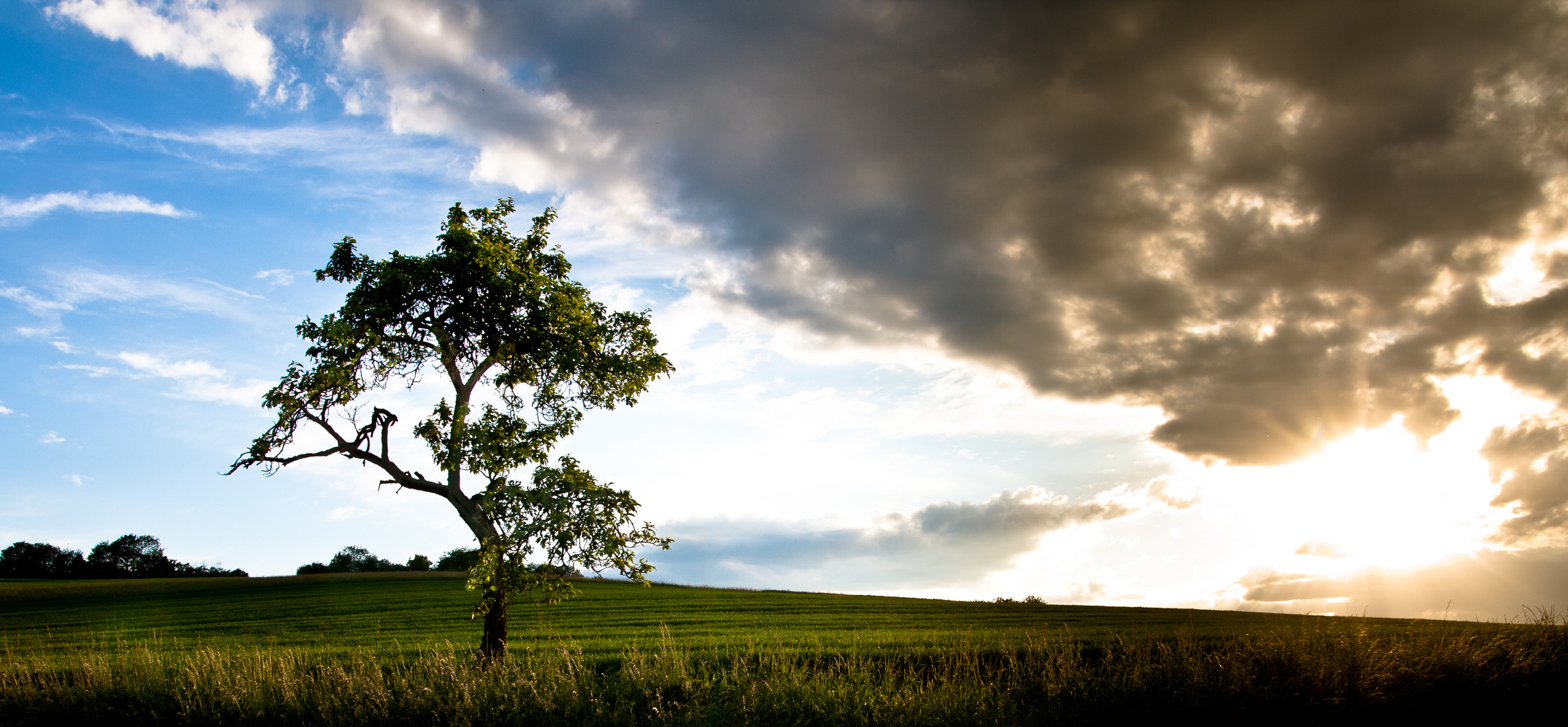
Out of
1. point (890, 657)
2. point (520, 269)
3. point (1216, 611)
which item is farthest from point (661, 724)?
point (1216, 611)

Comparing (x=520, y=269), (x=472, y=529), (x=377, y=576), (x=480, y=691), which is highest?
(x=520, y=269)

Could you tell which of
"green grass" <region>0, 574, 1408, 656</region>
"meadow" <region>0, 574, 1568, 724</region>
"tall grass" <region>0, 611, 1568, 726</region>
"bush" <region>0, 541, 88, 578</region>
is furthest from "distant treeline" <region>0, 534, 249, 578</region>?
"tall grass" <region>0, 611, 1568, 726</region>

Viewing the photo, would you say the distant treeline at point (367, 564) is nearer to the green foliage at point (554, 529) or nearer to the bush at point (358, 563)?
the bush at point (358, 563)

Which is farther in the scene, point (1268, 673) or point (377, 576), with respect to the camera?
point (377, 576)

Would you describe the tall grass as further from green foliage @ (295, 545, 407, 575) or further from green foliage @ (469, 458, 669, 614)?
green foliage @ (295, 545, 407, 575)

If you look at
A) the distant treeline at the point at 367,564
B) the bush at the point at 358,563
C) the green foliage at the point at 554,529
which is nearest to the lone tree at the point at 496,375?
the green foliage at the point at 554,529

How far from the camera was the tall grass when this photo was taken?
12234 mm

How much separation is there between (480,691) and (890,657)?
994cm

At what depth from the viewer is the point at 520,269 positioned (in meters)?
15.7

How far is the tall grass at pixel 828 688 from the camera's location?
12.2 metres

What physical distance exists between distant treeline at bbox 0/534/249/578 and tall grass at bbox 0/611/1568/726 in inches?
4153

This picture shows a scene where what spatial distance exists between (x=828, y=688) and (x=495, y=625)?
6.97 metres

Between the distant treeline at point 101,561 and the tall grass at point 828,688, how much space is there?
105m

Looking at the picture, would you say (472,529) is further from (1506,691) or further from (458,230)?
(1506,691)
